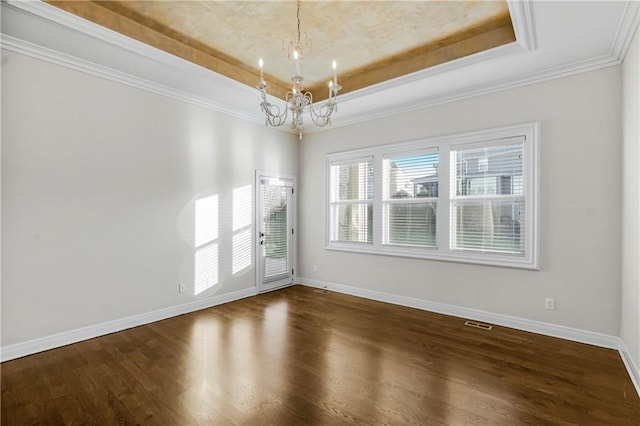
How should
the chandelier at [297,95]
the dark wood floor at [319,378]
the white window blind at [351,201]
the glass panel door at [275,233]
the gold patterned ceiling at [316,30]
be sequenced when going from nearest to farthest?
the dark wood floor at [319,378] → the chandelier at [297,95] → the gold patterned ceiling at [316,30] → the white window blind at [351,201] → the glass panel door at [275,233]

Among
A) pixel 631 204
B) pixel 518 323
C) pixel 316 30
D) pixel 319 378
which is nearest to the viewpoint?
pixel 319 378

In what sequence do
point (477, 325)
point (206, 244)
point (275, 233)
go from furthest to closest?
point (275, 233), point (206, 244), point (477, 325)

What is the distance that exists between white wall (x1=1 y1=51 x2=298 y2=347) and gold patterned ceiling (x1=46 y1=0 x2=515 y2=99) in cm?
88

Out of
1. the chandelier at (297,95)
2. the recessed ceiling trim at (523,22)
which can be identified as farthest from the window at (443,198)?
the chandelier at (297,95)

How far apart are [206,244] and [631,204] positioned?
4782 millimetres

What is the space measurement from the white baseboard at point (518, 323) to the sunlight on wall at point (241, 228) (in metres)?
1.75

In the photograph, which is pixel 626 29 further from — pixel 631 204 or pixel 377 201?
pixel 377 201

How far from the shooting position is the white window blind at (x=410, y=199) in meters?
4.61

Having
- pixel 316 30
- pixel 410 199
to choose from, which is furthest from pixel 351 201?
pixel 316 30

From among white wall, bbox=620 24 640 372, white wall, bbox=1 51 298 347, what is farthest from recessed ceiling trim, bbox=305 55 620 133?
white wall, bbox=1 51 298 347

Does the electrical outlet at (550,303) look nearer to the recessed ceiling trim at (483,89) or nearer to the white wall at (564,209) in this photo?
the white wall at (564,209)

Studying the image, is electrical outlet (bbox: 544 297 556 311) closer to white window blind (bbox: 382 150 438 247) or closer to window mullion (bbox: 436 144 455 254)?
window mullion (bbox: 436 144 455 254)

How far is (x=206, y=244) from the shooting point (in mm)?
4660

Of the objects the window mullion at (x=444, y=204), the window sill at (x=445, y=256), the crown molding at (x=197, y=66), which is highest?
the crown molding at (x=197, y=66)
